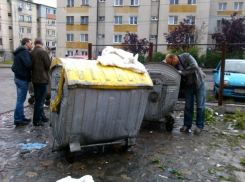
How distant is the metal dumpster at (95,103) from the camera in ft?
10.4

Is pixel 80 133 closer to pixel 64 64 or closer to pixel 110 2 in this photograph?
pixel 64 64

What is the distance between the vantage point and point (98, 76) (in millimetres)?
3297

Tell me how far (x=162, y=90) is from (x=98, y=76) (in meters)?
2.09

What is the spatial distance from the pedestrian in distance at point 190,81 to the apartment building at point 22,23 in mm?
43611

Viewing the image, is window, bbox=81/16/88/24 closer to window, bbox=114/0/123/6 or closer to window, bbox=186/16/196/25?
window, bbox=114/0/123/6

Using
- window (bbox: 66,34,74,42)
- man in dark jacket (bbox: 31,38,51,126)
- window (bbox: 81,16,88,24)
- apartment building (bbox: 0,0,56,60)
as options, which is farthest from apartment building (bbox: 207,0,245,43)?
man in dark jacket (bbox: 31,38,51,126)

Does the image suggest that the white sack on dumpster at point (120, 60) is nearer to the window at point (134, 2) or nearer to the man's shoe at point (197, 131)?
the man's shoe at point (197, 131)

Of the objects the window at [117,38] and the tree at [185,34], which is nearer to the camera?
the tree at [185,34]

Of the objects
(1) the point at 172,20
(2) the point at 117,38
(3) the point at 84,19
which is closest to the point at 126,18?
(2) the point at 117,38

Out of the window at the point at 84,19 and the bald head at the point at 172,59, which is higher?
the window at the point at 84,19

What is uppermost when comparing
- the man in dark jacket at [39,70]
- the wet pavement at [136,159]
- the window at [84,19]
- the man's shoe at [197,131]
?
the window at [84,19]

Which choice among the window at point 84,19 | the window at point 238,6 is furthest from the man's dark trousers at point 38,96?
the window at point 238,6

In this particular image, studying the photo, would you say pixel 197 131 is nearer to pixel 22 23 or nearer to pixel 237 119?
pixel 237 119

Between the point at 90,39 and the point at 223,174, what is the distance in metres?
32.8
